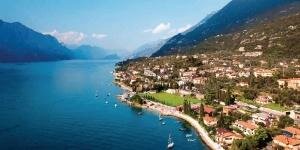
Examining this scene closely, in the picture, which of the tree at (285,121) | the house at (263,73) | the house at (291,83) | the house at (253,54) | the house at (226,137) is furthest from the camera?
the house at (253,54)

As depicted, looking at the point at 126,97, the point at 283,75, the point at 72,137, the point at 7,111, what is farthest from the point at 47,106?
the point at 283,75

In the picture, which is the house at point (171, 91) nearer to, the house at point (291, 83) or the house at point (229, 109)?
the house at point (291, 83)

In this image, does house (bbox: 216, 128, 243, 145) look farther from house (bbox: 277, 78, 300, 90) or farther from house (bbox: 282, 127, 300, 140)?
house (bbox: 277, 78, 300, 90)

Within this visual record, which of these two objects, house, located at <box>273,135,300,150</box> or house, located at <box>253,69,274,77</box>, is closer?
house, located at <box>273,135,300,150</box>

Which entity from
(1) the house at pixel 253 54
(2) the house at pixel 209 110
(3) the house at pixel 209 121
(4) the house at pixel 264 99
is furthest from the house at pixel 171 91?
(1) the house at pixel 253 54

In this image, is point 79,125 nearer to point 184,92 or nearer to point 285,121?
point 285,121

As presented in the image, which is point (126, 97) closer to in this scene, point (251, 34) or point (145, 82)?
point (145, 82)

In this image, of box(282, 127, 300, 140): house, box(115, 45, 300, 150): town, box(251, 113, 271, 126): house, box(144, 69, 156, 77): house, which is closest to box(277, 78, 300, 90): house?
box(115, 45, 300, 150): town
